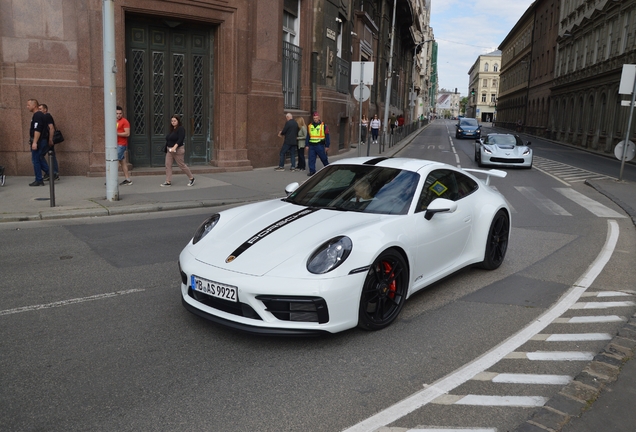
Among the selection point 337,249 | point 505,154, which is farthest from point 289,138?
point 337,249

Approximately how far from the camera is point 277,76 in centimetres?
1838

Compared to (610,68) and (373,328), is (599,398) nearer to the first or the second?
(373,328)

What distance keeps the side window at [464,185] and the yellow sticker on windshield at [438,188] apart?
312 mm

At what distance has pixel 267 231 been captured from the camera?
16.3 feet

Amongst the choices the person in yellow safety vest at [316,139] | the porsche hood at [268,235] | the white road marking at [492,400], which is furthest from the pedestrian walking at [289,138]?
the white road marking at [492,400]

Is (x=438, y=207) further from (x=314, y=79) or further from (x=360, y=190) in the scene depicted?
(x=314, y=79)

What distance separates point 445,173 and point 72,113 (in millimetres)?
11184

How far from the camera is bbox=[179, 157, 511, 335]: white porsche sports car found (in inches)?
170

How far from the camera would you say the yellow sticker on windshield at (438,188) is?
5.93 metres

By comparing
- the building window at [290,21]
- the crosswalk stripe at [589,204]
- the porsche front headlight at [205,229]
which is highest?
the building window at [290,21]

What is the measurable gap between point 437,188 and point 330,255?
1.99 m

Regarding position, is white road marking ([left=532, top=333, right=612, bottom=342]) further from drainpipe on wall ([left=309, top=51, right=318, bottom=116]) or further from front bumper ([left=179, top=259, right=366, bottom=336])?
drainpipe on wall ([left=309, top=51, right=318, bottom=116])

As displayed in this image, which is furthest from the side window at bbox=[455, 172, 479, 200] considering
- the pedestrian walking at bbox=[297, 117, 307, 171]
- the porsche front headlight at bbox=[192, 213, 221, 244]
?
the pedestrian walking at bbox=[297, 117, 307, 171]

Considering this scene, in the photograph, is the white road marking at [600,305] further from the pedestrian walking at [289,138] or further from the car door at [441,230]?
the pedestrian walking at [289,138]
